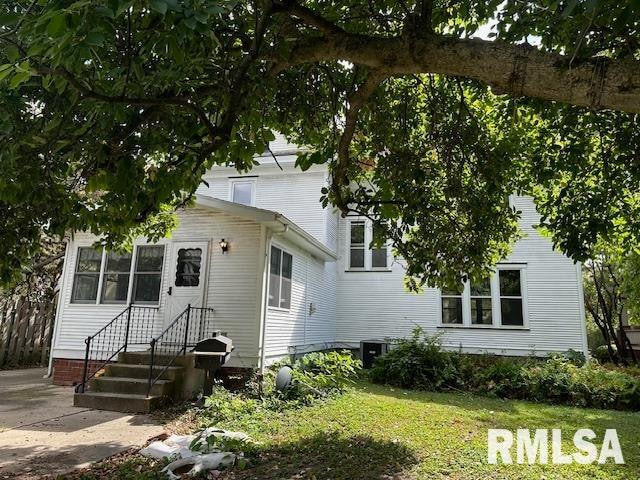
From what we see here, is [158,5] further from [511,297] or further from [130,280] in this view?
[511,297]

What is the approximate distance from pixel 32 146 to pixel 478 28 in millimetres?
5161

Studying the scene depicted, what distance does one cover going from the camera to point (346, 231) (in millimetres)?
15867

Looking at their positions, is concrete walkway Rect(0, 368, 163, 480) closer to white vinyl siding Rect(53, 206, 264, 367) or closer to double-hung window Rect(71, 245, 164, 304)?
white vinyl siding Rect(53, 206, 264, 367)

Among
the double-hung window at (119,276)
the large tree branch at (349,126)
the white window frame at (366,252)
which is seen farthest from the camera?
the white window frame at (366,252)

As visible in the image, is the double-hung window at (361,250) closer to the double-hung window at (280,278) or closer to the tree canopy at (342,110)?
the double-hung window at (280,278)

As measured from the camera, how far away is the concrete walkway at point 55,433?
501 centimetres

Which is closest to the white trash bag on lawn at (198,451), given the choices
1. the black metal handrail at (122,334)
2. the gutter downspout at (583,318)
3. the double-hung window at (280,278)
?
the black metal handrail at (122,334)

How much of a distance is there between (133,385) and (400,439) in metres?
4.96

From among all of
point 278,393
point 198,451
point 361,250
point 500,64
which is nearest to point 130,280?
point 278,393

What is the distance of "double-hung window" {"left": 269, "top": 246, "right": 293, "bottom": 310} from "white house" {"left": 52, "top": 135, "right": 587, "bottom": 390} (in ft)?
0.09

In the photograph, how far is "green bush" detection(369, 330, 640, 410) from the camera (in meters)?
9.39

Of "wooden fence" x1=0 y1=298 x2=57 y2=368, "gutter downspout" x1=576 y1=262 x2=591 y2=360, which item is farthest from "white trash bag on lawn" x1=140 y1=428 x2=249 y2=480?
"gutter downspout" x1=576 y1=262 x2=591 y2=360

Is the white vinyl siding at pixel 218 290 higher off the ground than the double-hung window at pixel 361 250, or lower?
lower

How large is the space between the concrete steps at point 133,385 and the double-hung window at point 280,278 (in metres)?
2.73
